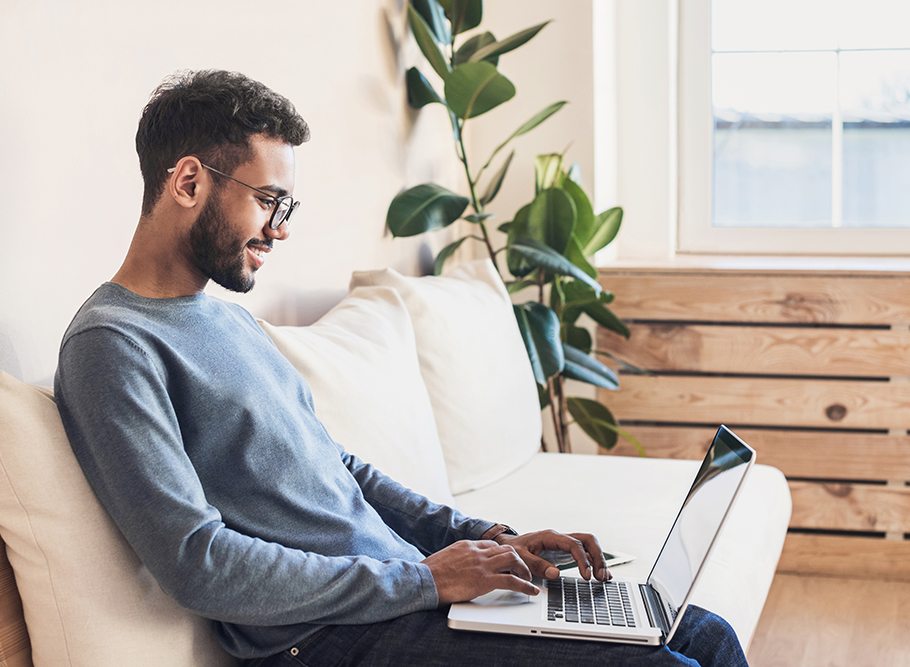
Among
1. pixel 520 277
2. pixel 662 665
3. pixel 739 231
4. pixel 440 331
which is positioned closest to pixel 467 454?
pixel 440 331

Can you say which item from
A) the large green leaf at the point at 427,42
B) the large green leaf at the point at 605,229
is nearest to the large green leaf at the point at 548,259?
the large green leaf at the point at 605,229

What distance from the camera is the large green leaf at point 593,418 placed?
233cm

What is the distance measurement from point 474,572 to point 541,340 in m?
1.14

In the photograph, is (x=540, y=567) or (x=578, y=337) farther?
(x=578, y=337)

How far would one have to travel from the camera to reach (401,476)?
139 centimetres

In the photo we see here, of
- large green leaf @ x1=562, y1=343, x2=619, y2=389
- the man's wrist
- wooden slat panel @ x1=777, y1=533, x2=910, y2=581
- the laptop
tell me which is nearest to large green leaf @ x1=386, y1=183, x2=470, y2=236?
large green leaf @ x1=562, y1=343, x2=619, y2=389

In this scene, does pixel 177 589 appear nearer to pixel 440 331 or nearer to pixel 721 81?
pixel 440 331

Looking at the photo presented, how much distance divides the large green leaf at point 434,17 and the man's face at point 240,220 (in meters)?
1.24

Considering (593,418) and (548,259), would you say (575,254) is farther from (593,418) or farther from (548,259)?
(593,418)

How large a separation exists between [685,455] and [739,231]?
76 cm

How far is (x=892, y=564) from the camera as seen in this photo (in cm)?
232

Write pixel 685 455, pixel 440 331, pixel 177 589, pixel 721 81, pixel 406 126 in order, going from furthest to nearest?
pixel 721 81 → pixel 685 455 → pixel 406 126 → pixel 440 331 → pixel 177 589

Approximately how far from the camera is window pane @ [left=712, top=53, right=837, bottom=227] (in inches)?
105

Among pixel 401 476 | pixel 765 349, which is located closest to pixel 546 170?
pixel 765 349
